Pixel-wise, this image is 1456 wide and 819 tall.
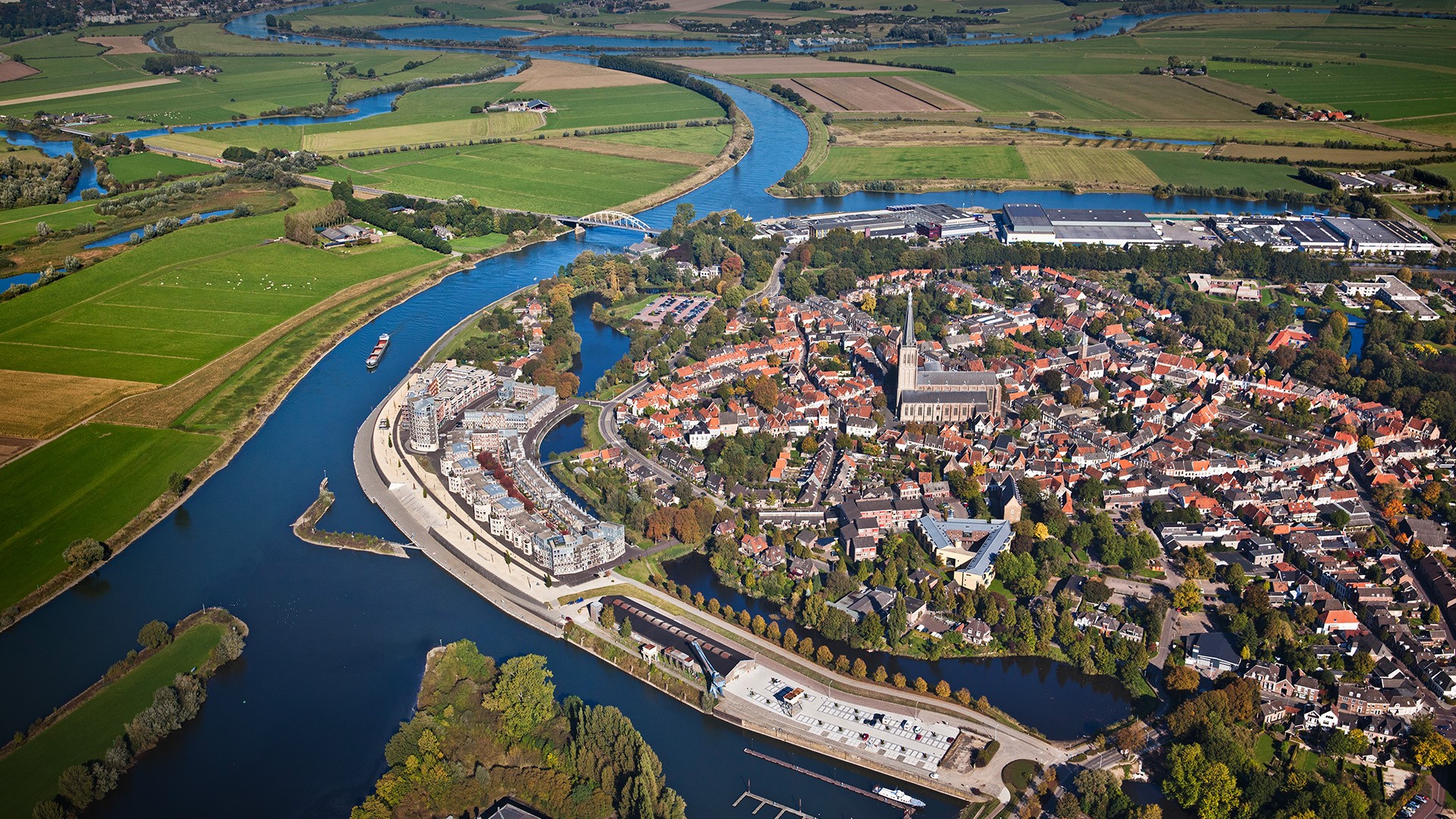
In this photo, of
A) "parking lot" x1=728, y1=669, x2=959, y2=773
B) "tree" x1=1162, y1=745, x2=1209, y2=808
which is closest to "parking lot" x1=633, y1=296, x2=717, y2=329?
"parking lot" x1=728, y1=669, x2=959, y2=773

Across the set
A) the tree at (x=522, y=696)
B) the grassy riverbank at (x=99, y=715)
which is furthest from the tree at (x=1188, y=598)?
the grassy riverbank at (x=99, y=715)

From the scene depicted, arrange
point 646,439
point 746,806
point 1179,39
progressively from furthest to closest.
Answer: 1. point 1179,39
2. point 646,439
3. point 746,806

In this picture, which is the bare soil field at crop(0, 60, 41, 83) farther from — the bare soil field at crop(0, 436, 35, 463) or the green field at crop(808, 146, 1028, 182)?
the bare soil field at crop(0, 436, 35, 463)

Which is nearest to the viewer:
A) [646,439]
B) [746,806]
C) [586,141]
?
[746,806]

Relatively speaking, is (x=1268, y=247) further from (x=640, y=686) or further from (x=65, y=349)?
(x=65, y=349)

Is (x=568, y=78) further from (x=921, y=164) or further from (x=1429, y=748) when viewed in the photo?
(x=1429, y=748)

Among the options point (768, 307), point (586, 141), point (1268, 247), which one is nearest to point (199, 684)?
point (768, 307)
